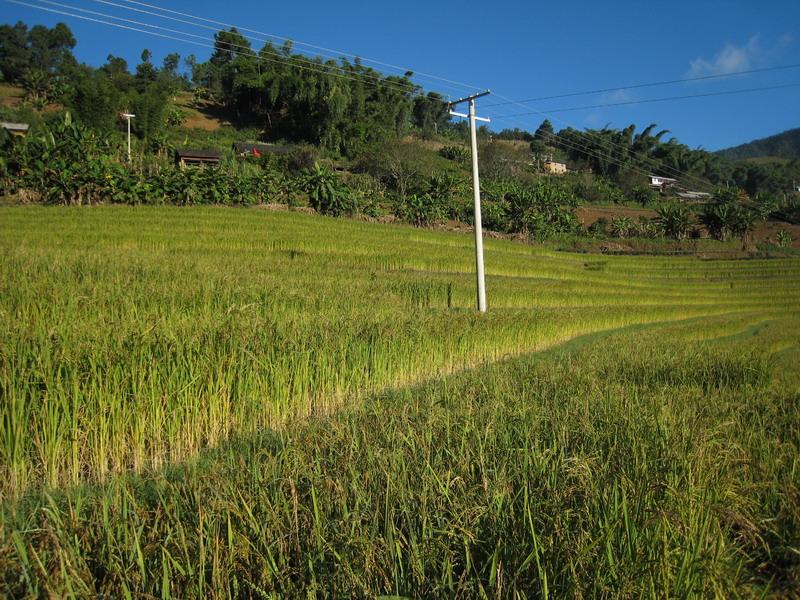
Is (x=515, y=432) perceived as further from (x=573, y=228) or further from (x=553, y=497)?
(x=573, y=228)

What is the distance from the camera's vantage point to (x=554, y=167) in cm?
10200

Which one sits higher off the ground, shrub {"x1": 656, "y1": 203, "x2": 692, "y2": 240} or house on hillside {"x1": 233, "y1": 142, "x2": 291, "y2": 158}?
house on hillside {"x1": 233, "y1": 142, "x2": 291, "y2": 158}

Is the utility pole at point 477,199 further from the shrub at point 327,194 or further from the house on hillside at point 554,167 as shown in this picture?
the house on hillside at point 554,167

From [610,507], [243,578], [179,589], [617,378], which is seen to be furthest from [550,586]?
[617,378]

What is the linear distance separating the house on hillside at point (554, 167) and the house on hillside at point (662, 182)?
53.8 ft

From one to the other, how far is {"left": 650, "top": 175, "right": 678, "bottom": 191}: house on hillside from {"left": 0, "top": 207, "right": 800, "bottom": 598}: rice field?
322 feet

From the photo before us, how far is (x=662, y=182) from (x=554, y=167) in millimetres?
21114

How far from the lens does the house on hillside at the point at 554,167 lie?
314 ft

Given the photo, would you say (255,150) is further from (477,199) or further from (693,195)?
(693,195)

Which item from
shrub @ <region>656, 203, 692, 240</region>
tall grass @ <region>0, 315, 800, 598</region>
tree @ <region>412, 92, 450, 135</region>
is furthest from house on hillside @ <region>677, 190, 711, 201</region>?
tall grass @ <region>0, 315, 800, 598</region>

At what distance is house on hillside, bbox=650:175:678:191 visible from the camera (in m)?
97.7

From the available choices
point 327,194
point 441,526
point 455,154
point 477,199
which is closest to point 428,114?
point 455,154

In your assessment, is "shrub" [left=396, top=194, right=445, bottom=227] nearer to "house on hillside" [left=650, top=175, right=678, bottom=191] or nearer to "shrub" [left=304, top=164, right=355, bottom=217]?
"shrub" [left=304, top=164, right=355, bottom=217]

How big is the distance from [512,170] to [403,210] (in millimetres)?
39488
